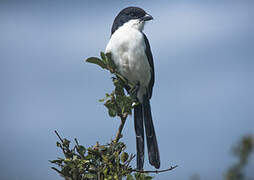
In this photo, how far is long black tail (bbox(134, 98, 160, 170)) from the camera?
286 centimetres

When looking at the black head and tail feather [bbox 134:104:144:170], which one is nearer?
tail feather [bbox 134:104:144:170]

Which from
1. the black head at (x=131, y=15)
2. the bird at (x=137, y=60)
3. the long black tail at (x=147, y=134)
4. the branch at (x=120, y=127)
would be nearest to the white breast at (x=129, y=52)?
the bird at (x=137, y=60)

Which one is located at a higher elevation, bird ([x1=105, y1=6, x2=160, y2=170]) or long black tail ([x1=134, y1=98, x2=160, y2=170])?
bird ([x1=105, y1=6, x2=160, y2=170])

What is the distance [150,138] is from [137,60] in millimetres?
788

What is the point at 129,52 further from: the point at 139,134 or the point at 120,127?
the point at 120,127

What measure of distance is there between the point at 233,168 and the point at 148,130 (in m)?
3.20

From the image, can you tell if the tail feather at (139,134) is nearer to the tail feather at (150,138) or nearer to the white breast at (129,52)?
the tail feather at (150,138)

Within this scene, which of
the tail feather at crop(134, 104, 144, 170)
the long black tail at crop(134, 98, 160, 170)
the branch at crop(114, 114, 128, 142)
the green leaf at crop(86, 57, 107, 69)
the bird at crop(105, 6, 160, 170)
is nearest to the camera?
the branch at crop(114, 114, 128, 142)

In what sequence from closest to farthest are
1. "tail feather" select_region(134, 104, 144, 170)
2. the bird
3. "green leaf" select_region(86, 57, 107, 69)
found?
"green leaf" select_region(86, 57, 107, 69) → "tail feather" select_region(134, 104, 144, 170) → the bird

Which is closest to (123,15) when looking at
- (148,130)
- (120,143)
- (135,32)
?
(135,32)

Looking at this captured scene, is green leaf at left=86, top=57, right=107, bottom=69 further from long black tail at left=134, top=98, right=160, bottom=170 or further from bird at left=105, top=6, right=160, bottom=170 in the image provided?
long black tail at left=134, top=98, right=160, bottom=170

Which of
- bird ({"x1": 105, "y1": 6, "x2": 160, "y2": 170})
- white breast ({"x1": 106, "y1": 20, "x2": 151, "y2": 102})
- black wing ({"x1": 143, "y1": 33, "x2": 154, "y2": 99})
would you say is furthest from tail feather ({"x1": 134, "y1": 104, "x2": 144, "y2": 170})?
white breast ({"x1": 106, "y1": 20, "x2": 151, "y2": 102})

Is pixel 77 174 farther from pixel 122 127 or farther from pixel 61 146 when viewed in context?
pixel 122 127

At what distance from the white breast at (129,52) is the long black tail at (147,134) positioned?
37 cm
